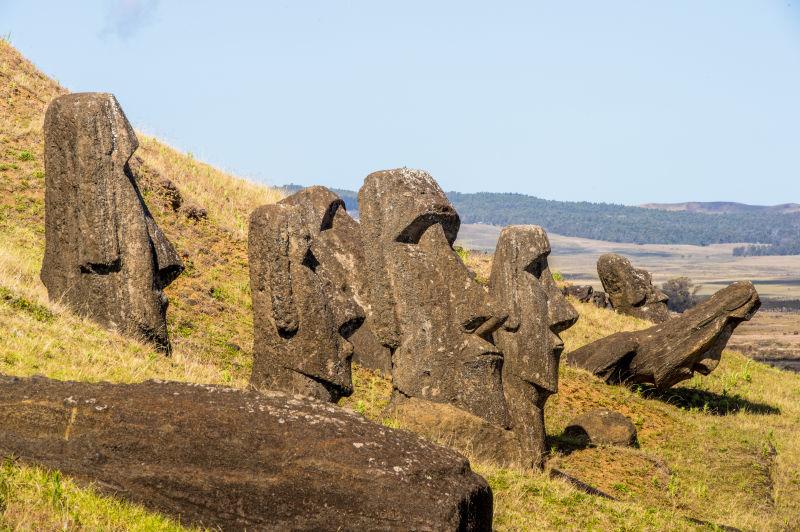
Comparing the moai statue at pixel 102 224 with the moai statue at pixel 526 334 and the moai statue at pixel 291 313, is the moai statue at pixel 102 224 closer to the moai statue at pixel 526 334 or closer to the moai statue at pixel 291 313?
the moai statue at pixel 291 313

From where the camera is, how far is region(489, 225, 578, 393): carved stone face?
16875 mm

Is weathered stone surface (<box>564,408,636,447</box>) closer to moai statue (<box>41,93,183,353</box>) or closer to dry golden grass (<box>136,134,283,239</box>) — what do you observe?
moai statue (<box>41,93,183,353</box>)

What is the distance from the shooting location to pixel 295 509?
8.01m

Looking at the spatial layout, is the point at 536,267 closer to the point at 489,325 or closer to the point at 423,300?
the point at 489,325

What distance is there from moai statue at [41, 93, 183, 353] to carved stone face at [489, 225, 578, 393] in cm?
517

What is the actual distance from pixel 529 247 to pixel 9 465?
10.3m

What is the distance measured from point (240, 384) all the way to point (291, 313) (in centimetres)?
331

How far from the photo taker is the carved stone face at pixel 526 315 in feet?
55.4

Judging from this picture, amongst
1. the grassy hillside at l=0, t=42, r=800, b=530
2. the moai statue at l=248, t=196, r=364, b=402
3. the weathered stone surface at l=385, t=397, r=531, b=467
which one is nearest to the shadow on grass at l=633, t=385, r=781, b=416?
the grassy hillside at l=0, t=42, r=800, b=530

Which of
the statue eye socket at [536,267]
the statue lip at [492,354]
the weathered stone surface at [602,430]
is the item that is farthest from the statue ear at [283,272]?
the weathered stone surface at [602,430]

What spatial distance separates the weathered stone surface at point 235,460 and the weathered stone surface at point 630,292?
2814 centimetres

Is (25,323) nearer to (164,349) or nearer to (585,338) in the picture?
(164,349)

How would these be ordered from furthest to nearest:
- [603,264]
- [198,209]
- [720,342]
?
[603,264] < [198,209] < [720,342]

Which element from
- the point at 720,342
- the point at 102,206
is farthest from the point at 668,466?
the point at 102,206
